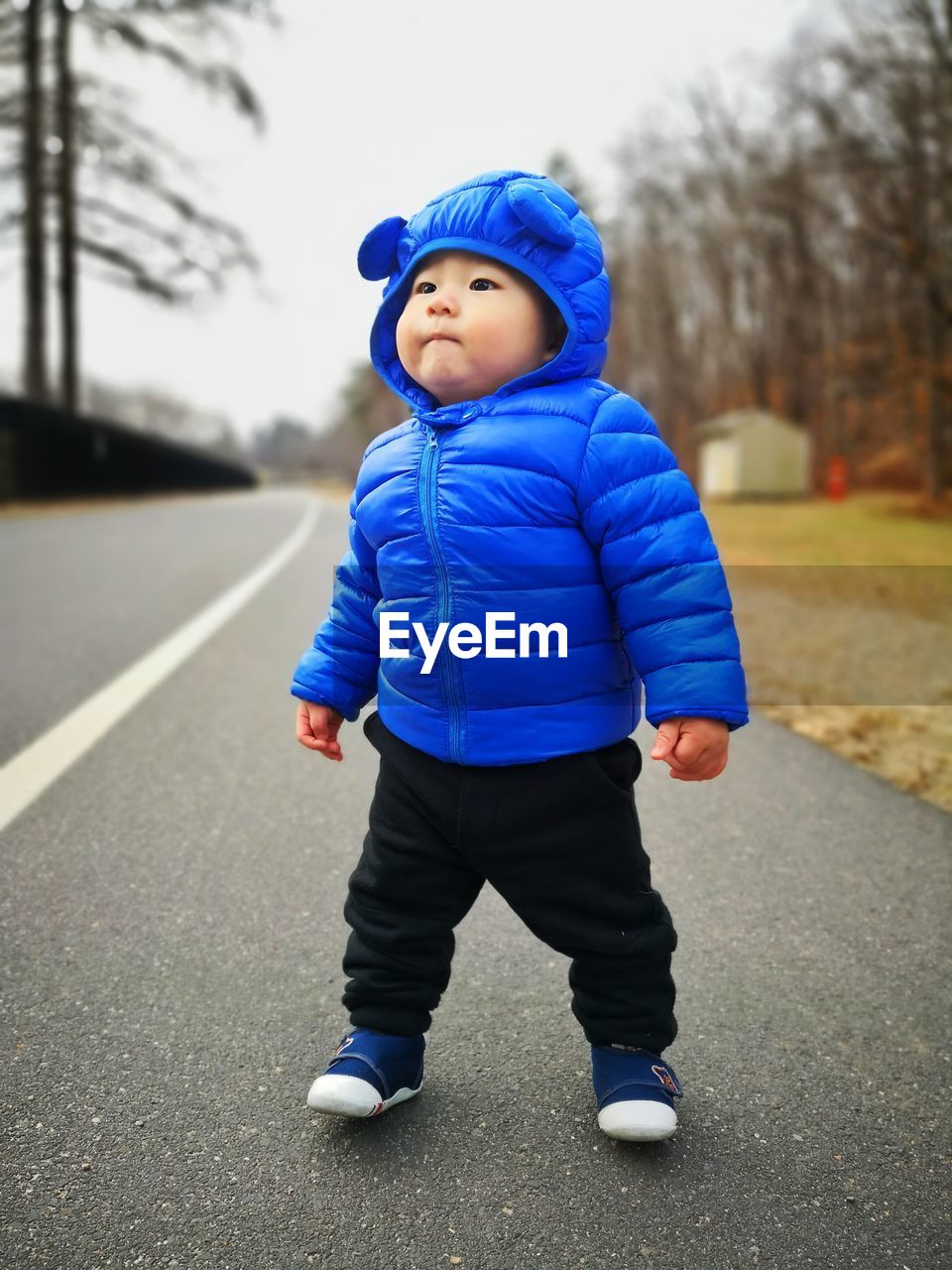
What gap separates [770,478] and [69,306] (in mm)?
19365

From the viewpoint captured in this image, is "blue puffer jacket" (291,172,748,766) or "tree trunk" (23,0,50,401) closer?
"blue puffer jacket" (291,172,748,766)

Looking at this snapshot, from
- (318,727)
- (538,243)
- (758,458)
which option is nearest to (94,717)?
(318,727)

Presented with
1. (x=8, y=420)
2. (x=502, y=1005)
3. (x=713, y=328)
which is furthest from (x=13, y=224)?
(x=713, y=328)

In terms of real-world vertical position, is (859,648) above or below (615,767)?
below

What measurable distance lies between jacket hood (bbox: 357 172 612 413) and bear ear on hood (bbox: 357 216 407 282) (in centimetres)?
5

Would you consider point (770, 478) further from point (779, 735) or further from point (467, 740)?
point (467, 740)

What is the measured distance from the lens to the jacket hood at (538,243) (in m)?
1.92

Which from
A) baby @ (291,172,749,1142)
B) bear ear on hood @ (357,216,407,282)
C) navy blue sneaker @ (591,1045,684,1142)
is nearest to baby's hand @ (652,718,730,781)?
baby @ (291,172,749,1142)

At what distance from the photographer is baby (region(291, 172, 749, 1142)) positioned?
1872mm

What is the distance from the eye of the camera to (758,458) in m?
32.7

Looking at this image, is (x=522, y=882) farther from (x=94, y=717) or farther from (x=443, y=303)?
(x=94, y=717)

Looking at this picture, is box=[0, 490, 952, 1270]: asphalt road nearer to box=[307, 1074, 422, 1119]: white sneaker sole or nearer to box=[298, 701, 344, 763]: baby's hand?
box=[307, 1074, 422, 1119]: white sneaker sole

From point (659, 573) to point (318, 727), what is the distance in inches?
28.3

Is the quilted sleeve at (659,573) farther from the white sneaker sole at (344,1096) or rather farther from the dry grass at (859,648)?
the dry grass at (859,648)
